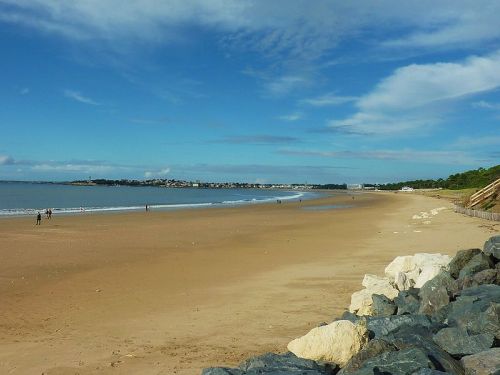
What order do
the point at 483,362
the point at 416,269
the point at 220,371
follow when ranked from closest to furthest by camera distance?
1. the point at 483,362
2. the point at 220,371
3. the point at 416,269

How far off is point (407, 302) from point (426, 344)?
3096 millimetres

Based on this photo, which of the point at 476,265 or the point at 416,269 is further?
the point at 416,269

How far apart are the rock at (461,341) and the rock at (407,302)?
2.35m

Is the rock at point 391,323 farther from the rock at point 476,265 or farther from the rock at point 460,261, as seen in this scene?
the rock at point 460,261

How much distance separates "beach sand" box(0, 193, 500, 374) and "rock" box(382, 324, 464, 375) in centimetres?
231

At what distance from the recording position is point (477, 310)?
6.73 meters

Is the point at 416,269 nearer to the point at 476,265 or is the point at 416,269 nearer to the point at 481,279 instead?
the point at 476,265

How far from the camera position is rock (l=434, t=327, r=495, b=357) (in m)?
5.82

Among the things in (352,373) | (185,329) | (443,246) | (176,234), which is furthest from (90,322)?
(176,234)

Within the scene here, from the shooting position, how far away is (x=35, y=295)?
485 inches

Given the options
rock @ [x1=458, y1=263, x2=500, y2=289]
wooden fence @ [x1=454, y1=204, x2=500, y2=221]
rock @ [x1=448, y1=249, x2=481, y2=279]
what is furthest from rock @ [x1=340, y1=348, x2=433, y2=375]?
wooden fence @ [x1=454, y1=204, x2=500, y2=221]

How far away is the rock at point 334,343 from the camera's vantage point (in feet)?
20.7

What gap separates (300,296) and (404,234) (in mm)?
14230

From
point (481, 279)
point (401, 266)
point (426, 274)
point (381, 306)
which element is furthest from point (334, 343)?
point (401, 266)
